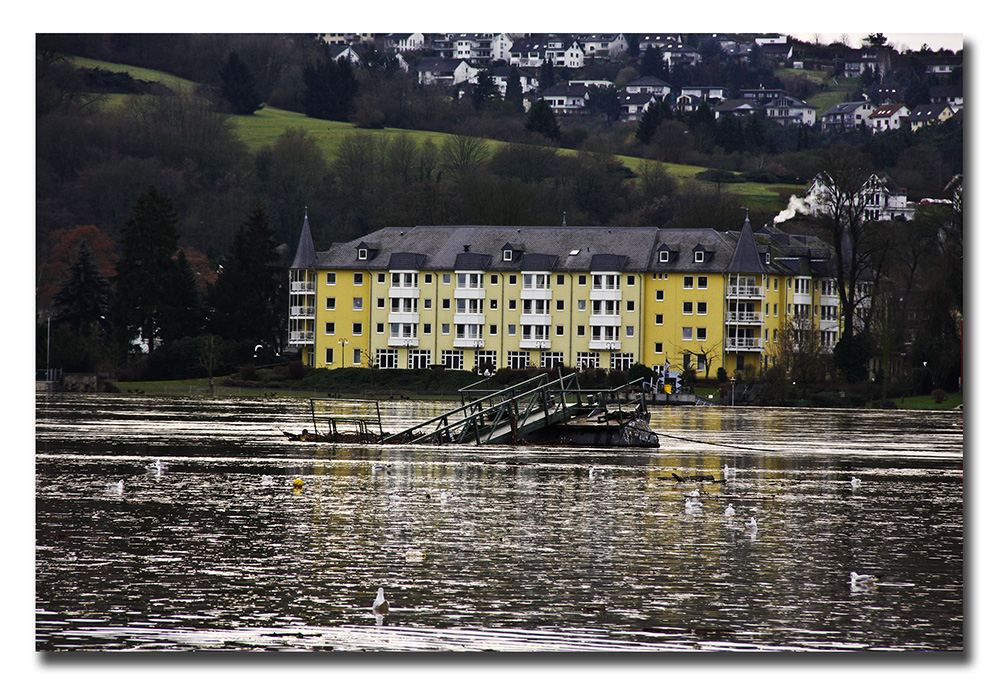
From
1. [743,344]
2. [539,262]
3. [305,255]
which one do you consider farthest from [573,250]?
[305,255]

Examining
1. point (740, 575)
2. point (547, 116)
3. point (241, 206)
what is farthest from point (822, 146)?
point (740, 575)

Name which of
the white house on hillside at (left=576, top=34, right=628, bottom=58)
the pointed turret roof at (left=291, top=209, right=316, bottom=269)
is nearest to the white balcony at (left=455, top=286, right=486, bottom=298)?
the pointed turret roof at (left=291, top=209, right=316, bottom=269)

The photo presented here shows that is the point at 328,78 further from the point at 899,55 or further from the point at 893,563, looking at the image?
the point at 893,563

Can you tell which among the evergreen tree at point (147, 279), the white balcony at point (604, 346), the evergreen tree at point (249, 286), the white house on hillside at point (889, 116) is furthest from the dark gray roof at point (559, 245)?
the white house on hillside at point (889, 116)

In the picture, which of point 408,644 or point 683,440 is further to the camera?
point 683,440

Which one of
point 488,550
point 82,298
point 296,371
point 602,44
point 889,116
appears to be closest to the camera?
point 488,550

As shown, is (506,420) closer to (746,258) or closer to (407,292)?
(746,258)
